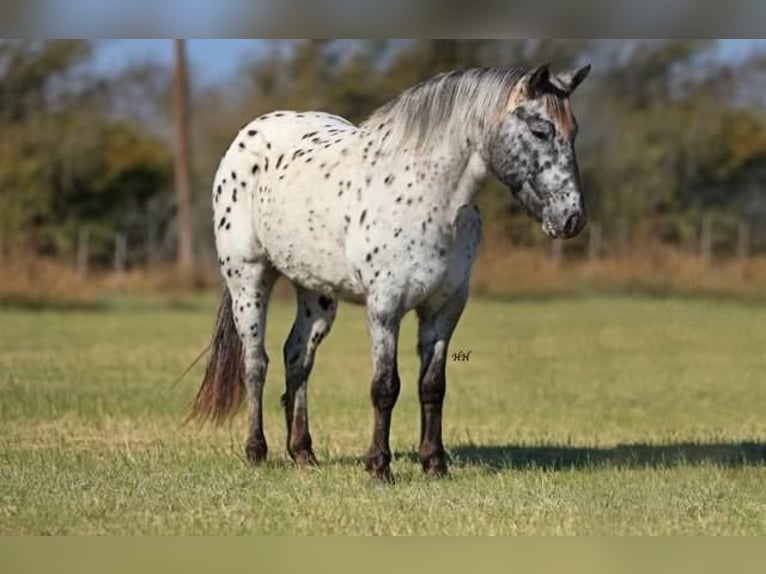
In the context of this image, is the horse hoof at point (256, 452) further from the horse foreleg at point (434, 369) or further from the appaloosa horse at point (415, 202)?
the horse foreleg at point (434, 369)

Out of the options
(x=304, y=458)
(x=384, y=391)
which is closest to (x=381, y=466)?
(x=384, y=391)

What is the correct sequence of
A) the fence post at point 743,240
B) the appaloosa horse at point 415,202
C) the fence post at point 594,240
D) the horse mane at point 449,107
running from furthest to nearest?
the fence post at point 743,240 < the fence post at point 594,240 < the horse mane at point 449,107 < the appaloosa horse at point 415,202

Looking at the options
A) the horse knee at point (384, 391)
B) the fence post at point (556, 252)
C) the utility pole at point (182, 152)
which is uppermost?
the utility pole at point (182, 152)

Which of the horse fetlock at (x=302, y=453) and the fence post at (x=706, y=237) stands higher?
the fence post at (x=706, y=237)

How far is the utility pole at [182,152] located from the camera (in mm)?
31578

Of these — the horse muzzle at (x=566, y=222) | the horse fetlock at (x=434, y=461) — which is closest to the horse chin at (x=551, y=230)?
the horse muzzle at (x=566, y=222)

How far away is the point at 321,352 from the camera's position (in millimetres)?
19453

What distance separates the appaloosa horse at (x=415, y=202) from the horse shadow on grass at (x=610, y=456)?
0.90 m

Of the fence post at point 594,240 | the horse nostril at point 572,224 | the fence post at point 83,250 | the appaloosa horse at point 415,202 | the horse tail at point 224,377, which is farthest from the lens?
the fence post at point 83,250

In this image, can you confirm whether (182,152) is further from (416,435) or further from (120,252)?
(416,435)

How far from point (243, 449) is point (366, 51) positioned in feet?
76.3

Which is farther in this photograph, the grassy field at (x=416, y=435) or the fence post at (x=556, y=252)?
the fence post at (x=556, y=252)

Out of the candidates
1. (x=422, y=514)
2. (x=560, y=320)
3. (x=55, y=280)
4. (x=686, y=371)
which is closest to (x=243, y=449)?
(x=422, y=514)

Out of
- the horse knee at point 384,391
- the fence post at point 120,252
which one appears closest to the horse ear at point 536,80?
the horse knee at point 384,391
